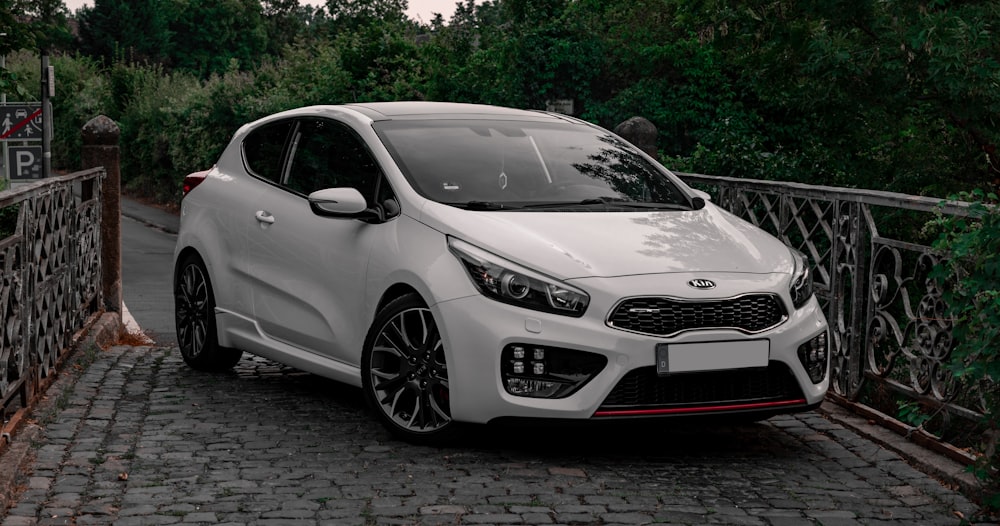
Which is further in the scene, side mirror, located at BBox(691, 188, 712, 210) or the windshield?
side mirror, located at BBox(691, 188, 712, 210)

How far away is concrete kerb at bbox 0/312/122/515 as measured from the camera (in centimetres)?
542

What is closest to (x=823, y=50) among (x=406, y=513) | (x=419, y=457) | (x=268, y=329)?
(x=268, y=329)

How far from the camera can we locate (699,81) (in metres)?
21.2

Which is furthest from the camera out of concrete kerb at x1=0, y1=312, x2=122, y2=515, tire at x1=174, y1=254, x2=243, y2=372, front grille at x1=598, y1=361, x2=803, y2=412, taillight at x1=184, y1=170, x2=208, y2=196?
taillight at x1=184, y1=170, x2=208, y2=196

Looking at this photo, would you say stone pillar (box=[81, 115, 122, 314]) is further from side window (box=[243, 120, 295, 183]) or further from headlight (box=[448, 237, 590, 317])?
headlight (box=[448, 237, 590, 317])

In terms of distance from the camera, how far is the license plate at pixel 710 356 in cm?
573

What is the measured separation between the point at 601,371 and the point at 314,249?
207 centimetres

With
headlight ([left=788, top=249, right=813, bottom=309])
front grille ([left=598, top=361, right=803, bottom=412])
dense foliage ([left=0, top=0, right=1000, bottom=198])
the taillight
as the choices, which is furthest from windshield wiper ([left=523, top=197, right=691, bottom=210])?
dense foliage ([left=0, top=0, right=1000, bottom=198])

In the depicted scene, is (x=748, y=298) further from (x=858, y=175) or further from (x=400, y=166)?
(x=858, y=175)

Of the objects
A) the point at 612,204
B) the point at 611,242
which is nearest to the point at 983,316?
the point at 611,242

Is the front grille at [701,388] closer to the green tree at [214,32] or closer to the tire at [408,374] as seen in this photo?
the tire at [408,374]

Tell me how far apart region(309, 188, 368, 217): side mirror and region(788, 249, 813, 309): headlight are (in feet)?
7.05

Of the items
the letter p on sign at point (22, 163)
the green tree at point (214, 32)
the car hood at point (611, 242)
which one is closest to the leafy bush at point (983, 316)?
the car hood at point (611, 242)

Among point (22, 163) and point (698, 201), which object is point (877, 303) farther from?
point (22, 163)
